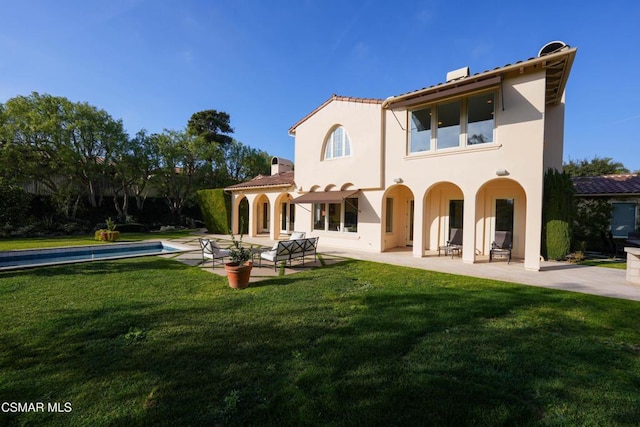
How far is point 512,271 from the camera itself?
1411 centimetres

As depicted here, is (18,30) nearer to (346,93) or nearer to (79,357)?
(79,357)

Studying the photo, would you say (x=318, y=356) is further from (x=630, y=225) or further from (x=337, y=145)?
(x=630, y=225)

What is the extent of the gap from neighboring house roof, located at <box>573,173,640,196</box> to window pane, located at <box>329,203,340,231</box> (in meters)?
19.3

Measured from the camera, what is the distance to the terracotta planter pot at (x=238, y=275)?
10.5 meters

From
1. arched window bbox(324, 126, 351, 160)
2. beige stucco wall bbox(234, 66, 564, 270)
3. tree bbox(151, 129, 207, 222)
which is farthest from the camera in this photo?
tree bbox(151, 129, 207, 222)

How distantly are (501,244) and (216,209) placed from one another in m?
29.7

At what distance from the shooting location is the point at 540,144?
46.0 feet

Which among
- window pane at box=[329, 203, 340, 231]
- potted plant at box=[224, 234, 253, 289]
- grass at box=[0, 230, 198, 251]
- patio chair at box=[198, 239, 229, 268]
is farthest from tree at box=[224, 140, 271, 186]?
potted plant at box=[224, 234, 253, 289]

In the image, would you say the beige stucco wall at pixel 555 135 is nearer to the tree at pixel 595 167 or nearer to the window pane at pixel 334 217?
the window pane at pixel 334 217

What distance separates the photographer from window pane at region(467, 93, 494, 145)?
51.9ft

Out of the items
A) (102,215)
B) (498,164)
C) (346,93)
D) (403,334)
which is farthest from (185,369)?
(102,215)

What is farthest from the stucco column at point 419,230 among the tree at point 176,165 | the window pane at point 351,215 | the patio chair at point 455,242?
the tree at point 176,165

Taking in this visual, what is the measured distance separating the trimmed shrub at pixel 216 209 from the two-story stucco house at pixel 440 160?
9.74 meters

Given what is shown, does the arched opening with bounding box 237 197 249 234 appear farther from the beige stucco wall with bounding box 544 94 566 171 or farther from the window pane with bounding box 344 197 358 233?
the beige stucco wall with bounding box 544 94 566 171
